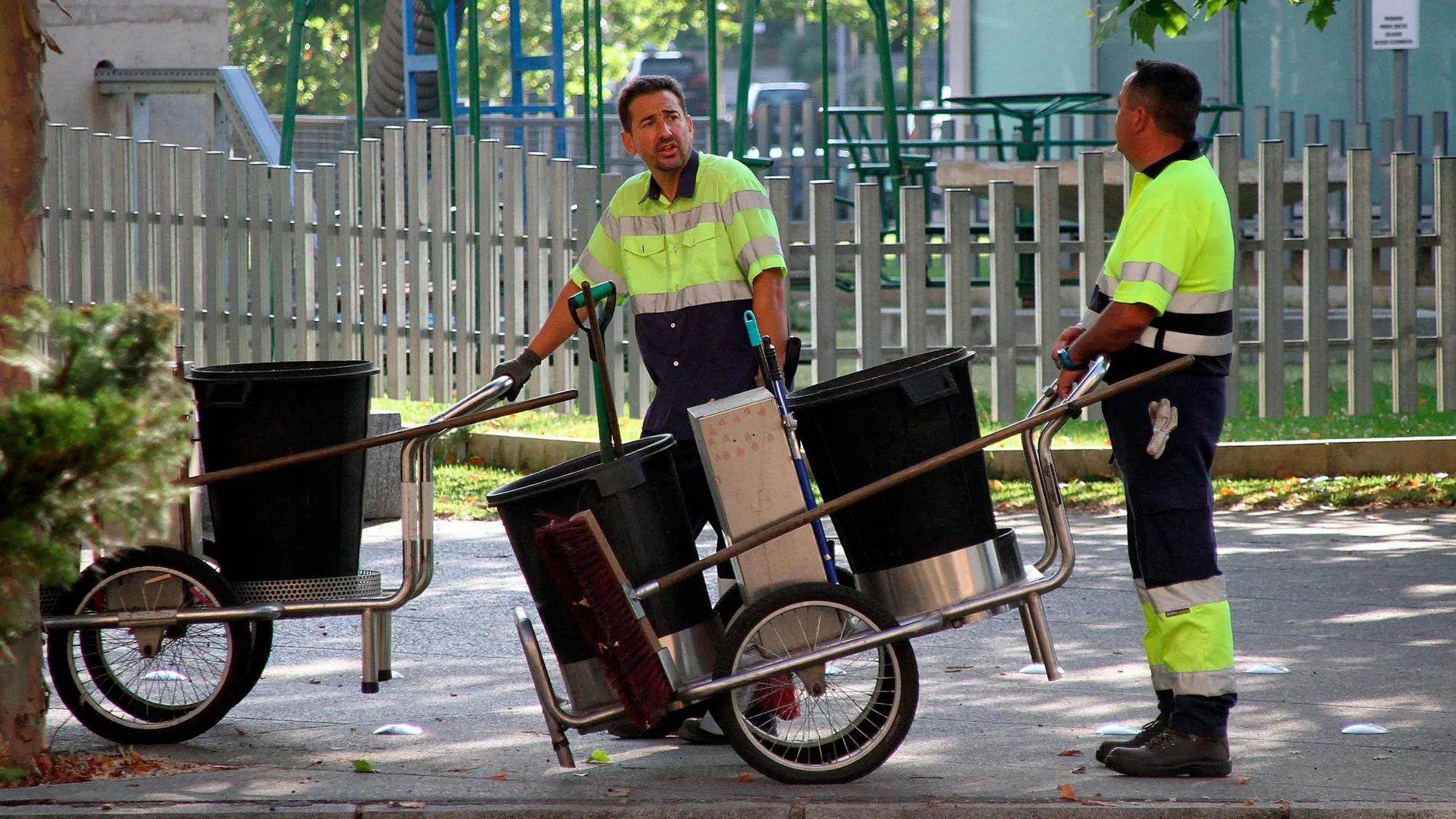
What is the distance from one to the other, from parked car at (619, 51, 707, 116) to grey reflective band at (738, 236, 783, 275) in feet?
125

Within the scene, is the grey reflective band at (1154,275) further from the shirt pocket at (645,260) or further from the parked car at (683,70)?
the parked car at (683,70)

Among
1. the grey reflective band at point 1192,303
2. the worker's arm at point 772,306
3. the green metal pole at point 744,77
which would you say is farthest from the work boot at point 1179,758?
the green metal pole at point 744,77

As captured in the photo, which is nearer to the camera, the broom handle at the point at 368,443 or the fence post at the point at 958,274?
the broom handle at the point at 368,443

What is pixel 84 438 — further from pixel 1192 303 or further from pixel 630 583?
pixel 1192 303

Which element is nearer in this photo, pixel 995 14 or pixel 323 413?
pixel 323 413

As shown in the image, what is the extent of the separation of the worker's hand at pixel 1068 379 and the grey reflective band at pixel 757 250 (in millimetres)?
885

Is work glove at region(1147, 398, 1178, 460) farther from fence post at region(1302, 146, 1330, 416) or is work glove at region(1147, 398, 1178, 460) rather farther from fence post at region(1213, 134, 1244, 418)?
fence post at region(1302, 146, 1330, 416)

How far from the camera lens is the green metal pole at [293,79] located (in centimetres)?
A: 1330

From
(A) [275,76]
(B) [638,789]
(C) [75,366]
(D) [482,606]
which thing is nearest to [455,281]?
(D) [482,606]

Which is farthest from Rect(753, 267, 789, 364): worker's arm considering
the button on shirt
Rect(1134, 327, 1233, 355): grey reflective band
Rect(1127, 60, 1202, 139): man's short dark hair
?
Rect(1127, 60, 1202, 139): man's short dark hair

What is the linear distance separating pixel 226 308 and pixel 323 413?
8.06 m

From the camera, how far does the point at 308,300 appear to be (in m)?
11.9

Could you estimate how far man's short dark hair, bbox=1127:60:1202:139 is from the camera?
14.6 feet

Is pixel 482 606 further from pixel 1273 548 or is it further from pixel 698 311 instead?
pixel 1273 548
